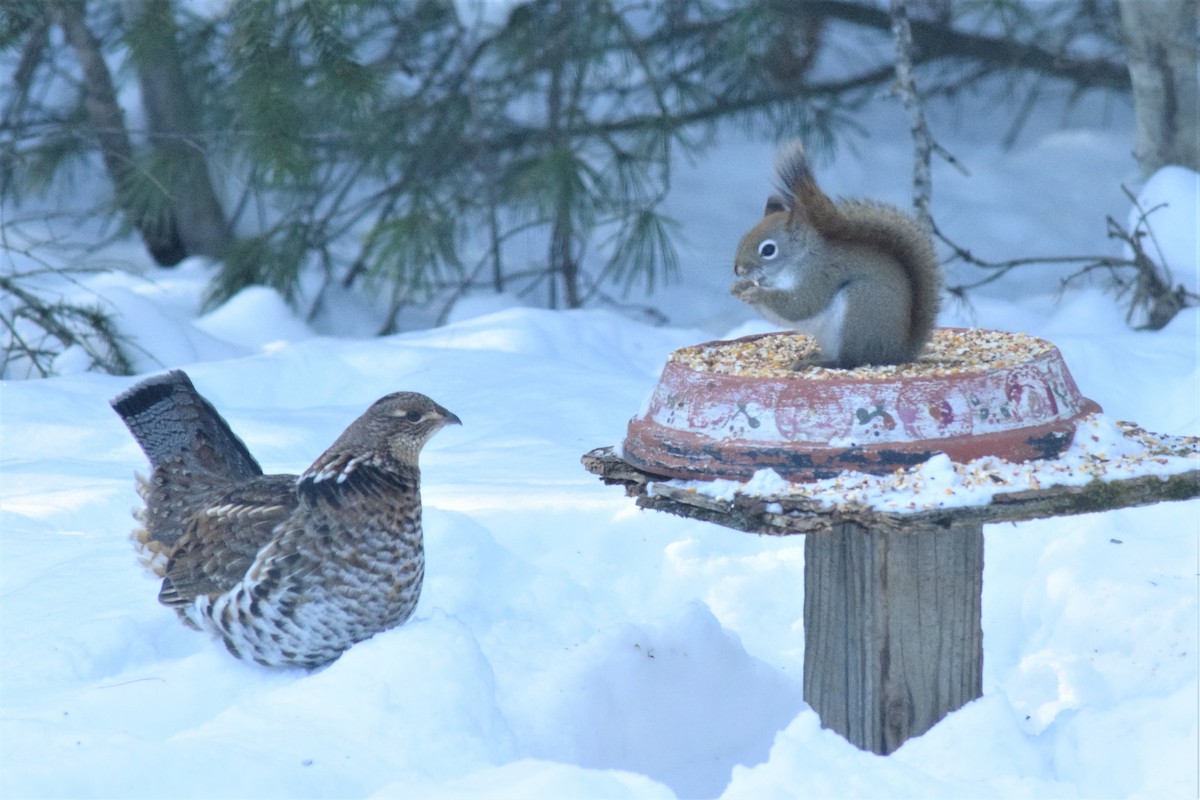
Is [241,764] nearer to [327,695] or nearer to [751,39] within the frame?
[327,695]

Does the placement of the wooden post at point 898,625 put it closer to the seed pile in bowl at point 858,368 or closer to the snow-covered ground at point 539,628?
the snow-covered ground at point 539,628

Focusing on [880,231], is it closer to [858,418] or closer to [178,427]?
[858,418]

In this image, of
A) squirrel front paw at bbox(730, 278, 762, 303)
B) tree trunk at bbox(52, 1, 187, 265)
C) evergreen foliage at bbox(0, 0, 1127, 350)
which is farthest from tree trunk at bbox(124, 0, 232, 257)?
squirrel front paw at bbox(730, 278, 762, 303)

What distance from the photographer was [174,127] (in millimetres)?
6180

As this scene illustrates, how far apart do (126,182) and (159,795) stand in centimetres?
437

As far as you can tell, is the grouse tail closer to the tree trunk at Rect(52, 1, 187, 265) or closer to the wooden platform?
the wooden platform

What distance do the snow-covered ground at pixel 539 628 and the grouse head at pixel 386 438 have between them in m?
0.29

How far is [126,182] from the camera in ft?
18.9

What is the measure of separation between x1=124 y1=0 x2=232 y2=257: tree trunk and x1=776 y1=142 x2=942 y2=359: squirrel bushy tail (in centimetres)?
294

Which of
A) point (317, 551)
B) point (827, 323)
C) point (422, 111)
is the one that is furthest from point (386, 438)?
point (422, 111)

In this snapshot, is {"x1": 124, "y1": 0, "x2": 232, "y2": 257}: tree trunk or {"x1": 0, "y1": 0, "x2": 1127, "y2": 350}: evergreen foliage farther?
{"x1": 0, "y1": 0, "x2": 1127, "y2": 350}: evergreen foliage

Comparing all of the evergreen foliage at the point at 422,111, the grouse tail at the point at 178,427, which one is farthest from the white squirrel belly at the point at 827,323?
the evergreen foliage at the point at 422,111

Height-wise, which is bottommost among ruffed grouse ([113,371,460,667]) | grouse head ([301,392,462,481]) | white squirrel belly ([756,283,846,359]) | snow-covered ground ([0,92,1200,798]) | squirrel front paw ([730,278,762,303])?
snow-covered ground ([0,92,1200,798])

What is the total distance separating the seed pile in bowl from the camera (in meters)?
2.21
